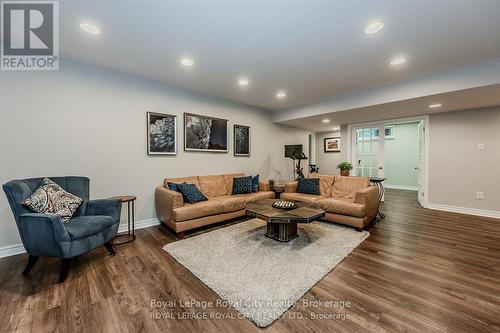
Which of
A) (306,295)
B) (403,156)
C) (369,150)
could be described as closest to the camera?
(306,295)

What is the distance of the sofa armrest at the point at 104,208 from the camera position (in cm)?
252

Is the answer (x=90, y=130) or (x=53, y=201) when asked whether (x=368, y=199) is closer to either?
(x=53, y=201)

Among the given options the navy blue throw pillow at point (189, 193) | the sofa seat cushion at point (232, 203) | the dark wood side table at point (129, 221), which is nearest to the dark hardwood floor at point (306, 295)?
the dark wood side table at point (129, 221)

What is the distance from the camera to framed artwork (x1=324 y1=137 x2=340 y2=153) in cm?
779

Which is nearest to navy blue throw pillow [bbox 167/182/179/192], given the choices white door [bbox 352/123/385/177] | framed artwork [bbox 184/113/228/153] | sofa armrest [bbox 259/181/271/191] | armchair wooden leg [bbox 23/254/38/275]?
framed artwork [bbox 184/113/228/153]

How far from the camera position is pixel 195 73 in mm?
3252

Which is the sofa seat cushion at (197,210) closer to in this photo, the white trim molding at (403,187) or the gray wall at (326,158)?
the gray wall at (326,158)

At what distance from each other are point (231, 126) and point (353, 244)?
3.34 metres

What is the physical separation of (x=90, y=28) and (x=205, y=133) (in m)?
2.40

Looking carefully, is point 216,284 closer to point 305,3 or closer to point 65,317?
point 65,317

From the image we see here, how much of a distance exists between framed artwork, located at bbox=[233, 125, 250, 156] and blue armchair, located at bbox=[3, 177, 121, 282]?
9.43ft

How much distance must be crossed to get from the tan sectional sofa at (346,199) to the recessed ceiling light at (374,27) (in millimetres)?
2195

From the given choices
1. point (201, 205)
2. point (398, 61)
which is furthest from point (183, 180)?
point (398, 61)

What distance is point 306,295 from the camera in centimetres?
177
